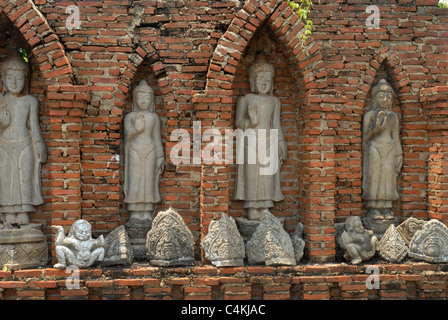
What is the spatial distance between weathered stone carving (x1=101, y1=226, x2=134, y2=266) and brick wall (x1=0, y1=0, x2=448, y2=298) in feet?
0.82

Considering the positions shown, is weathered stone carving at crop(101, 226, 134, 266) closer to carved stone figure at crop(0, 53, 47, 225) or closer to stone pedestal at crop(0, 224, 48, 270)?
stone pedestal at crop(0, 224, 48, 270)

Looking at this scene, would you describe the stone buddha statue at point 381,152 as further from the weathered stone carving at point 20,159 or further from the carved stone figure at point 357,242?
the weathered stone carving at point 20,159

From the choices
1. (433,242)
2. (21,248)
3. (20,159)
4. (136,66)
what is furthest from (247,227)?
(20,159)

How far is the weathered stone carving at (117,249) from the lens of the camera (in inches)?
233

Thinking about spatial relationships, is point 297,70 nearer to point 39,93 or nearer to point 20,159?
point 39,93

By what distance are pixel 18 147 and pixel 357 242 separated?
449 cm

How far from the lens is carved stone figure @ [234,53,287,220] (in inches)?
252

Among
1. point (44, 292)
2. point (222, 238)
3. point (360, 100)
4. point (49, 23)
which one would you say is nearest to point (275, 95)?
point (360, 100)

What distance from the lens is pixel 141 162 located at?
6.29 m

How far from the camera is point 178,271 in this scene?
5.95 meters

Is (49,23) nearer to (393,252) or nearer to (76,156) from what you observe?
(76,156)

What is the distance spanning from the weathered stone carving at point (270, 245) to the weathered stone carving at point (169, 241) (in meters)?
0.80

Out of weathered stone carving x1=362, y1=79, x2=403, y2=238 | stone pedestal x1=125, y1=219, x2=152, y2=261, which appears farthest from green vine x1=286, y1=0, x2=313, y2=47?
stone pedestal x1=125, y1=219, x2=152, y2=261

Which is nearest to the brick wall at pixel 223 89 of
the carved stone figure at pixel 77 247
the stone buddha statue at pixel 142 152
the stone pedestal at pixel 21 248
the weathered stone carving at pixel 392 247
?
the stone buddha statue at pixel 142 152
